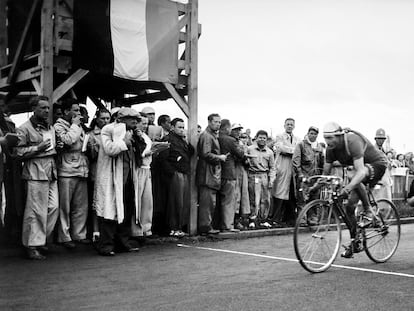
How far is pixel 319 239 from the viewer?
737cm

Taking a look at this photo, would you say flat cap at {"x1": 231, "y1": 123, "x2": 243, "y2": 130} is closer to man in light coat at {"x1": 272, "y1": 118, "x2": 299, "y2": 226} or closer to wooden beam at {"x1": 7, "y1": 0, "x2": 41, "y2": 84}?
man in light coat at {"x1": 272, "y1": 118, "x2": 299, "y2": 226}

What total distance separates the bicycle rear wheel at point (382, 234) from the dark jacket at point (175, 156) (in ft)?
12.5

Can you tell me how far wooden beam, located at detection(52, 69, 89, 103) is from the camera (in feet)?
31.2

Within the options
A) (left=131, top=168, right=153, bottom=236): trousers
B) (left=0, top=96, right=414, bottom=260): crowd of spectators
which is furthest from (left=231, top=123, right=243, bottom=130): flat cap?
(left=131, top=168, right=153, bottom=236): trousers

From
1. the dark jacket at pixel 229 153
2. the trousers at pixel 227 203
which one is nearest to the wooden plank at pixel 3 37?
the dark jacket at pixel 229 153

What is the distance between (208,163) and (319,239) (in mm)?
4064

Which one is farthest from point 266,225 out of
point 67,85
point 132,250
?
point 67,85

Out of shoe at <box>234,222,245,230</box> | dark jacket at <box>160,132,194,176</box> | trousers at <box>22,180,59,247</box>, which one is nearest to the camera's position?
trousers at <box>22,180,59,247</box>

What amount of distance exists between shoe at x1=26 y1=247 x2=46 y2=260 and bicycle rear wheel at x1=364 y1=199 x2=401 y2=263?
462 cm

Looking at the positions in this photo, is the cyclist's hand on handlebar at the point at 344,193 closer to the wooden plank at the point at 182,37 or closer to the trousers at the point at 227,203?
the trousers at the point at 227,203

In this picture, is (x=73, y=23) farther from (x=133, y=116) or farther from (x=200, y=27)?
(x=200, y=27)

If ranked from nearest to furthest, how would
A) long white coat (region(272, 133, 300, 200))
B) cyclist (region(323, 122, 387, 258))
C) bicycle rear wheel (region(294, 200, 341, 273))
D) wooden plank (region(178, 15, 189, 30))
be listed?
bicycle rear wheel (region(294, 200, 341, 273))
cyclist (region(323, 122, 387, 258))
wooden plank (region(178, 15, 189, 30))
long white coat (region(272, 133, 300, 200))

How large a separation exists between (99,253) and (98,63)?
10.8 feet

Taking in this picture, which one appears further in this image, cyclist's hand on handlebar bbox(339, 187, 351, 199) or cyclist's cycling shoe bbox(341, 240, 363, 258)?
cyclist's cycling shoe bbox(341, 240, 363, 258)
